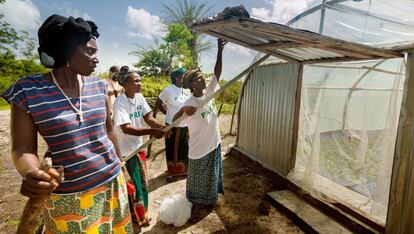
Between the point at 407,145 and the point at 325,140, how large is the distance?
6.27 feet

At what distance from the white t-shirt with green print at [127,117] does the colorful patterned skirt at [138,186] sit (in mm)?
180

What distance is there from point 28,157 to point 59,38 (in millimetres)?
687

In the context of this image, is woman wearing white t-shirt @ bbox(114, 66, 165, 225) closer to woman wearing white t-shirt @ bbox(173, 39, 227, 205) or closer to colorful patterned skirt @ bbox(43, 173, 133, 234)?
woman wearing white t-shirt @ bbox(173, 39, 227, 205)

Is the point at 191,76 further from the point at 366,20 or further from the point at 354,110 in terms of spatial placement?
the point at 354,110

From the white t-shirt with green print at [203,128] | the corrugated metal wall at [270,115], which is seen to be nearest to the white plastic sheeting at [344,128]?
the corrugated metal wall at [270,115]

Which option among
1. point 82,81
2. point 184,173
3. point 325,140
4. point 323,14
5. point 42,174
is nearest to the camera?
point 42,174

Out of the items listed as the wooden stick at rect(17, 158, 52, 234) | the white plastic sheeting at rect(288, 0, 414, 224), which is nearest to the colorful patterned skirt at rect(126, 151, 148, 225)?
the wooden stick at rect(17, 158, 52, 234)

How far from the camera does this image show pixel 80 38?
149cm

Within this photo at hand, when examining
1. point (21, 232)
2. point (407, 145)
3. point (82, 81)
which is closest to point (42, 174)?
point (21, 232)

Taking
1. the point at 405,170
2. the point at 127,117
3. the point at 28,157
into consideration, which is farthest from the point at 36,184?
the point at 405,170

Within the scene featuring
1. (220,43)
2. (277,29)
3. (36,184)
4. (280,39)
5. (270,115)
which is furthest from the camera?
(270,115)

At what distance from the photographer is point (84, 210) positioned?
4.90ft

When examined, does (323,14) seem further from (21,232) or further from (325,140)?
(21,232)

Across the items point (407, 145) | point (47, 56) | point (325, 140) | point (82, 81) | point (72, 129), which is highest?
point (47, 56)
